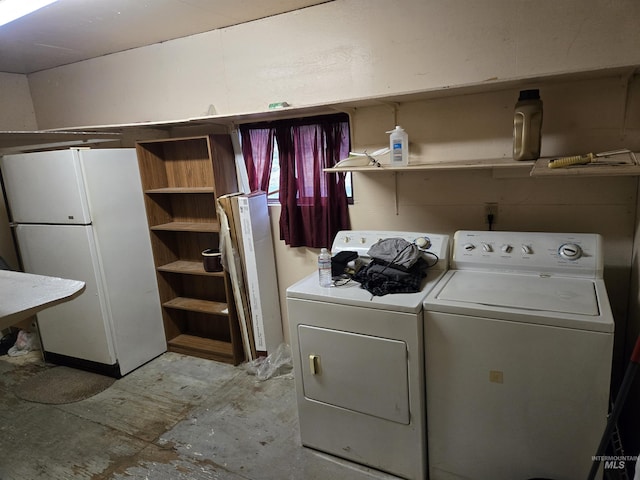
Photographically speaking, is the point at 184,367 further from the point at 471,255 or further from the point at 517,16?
the point at 517,16

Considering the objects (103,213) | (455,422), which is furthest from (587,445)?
(103,213)

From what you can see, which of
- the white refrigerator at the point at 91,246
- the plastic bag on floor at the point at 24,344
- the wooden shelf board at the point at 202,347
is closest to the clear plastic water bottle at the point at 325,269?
the wooden shelf board at the point at 202,347

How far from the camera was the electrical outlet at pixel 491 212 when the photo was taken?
7.51 feet

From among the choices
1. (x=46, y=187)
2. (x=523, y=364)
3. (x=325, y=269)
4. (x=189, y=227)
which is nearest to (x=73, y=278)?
(x=46, y=187)

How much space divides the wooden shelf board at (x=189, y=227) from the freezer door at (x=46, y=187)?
21.3 inches

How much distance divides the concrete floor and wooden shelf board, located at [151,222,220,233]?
1046mm

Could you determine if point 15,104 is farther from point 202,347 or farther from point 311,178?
point 311,178

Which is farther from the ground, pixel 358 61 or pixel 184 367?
pixel 358 61

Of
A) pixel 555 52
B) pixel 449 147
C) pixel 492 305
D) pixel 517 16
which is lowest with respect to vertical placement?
pixel 492 305

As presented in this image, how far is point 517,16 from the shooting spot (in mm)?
2049

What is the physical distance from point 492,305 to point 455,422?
0.57m

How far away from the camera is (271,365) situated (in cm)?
297

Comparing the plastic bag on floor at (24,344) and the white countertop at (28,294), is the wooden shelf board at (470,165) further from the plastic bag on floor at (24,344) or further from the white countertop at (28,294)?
the plastic bag on floor at (24,344)

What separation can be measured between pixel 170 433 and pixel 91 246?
137cm
